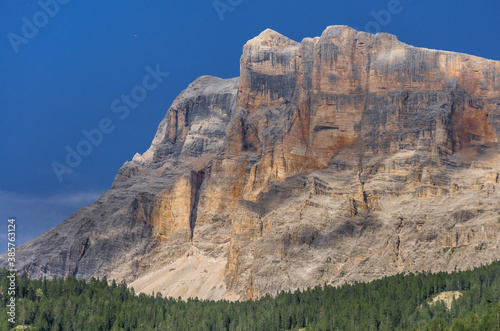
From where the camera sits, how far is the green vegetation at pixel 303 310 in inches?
6973

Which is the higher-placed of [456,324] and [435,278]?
[435,278]

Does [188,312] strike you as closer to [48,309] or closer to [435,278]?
[48,309]

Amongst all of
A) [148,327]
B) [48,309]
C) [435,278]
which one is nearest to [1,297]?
[48,309]

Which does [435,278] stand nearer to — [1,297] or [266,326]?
[266,326]

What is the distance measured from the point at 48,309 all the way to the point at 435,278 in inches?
2525

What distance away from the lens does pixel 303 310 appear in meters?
190

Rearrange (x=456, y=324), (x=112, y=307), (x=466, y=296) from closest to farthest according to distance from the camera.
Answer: (x=456, y=324), (x=466, y=296), (x=112, y=307)

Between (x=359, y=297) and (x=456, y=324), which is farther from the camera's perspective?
(x=359, y=297)

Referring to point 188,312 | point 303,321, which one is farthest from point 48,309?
point 303,321

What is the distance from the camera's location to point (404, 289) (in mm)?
190750

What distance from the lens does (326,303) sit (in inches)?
7574

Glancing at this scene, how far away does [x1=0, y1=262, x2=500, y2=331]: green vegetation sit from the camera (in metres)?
177

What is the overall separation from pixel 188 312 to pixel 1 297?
103 feet

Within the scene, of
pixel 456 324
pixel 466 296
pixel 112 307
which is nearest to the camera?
pixel 456 324
